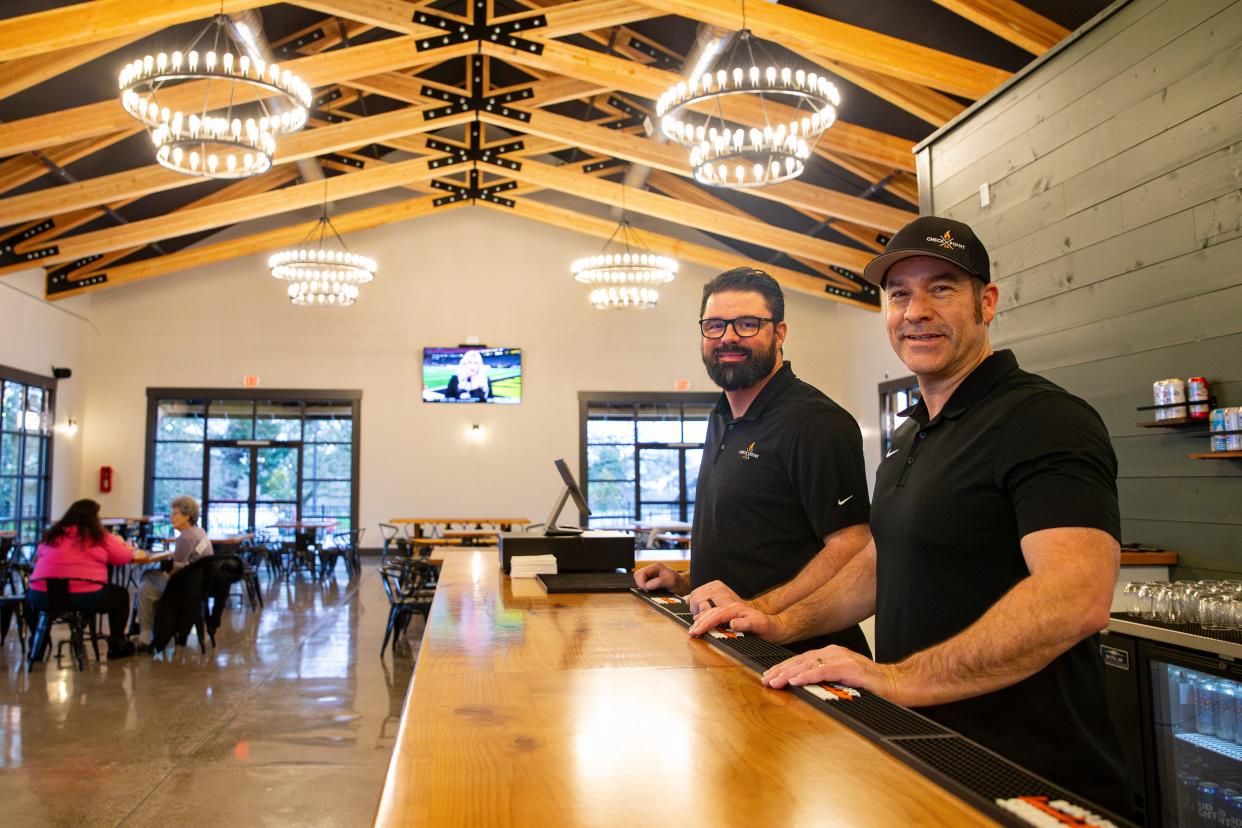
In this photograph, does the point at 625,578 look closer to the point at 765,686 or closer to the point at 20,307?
the point at 765,686

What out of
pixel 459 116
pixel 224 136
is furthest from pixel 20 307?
pixel 224 136

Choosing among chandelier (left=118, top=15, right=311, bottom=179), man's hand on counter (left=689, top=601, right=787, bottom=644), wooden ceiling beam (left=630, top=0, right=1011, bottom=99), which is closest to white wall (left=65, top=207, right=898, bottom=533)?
chandelier (left=118, top=15, right=311, bottom=179)

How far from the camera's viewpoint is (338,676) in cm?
634

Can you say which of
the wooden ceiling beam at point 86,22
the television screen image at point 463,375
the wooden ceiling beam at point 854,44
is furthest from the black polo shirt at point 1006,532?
the television screen image at point 463,375

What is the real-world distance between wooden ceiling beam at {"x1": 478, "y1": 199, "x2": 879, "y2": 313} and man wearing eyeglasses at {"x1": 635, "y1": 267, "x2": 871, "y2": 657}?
12160 millimetres

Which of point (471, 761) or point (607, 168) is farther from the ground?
point (607, 168)

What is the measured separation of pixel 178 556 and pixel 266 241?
27.6 feet

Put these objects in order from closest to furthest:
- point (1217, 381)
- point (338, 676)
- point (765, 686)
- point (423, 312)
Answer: point (765, 686), point (1217, 381), point (338, 676), point (423, 312)

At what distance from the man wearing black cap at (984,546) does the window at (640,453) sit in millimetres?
13931

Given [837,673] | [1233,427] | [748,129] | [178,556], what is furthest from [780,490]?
[178,556]

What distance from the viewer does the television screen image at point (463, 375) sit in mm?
15469

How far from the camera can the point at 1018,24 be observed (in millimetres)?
6242

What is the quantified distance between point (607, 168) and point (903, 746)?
13020mm

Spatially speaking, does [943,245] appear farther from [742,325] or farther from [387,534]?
[387,534]
